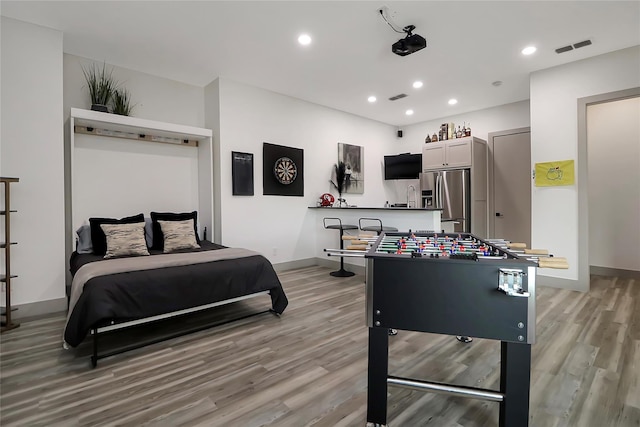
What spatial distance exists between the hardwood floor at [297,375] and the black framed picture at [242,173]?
6.78ft

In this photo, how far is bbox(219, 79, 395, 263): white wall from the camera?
4.52 meters

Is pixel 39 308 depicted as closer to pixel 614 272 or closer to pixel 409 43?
pixel 409 43

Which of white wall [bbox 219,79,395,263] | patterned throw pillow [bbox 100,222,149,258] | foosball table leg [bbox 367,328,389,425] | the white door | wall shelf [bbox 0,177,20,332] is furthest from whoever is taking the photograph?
the white door

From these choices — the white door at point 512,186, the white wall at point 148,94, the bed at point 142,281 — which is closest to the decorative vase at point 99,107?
the white wall at point 148,94

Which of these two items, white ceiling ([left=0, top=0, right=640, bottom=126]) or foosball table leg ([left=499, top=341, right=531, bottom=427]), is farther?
white ceiling ([left=0, top=0, right=640, bottom=126])

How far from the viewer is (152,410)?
66.5 inches

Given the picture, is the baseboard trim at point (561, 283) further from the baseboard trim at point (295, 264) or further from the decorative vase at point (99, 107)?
the decorative vase at point (99, 107)

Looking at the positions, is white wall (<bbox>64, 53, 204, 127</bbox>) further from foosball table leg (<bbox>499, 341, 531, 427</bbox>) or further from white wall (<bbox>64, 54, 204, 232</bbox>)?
foosball table leg (<bbox>499, 341, 531, 427</bbox>)

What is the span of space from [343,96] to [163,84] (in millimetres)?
2813

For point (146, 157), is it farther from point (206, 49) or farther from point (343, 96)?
point (343, 96)

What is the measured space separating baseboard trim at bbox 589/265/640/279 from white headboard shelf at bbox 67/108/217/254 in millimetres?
5982

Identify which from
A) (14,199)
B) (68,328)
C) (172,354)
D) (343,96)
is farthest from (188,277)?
(343,96)

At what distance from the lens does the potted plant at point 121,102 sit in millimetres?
3821

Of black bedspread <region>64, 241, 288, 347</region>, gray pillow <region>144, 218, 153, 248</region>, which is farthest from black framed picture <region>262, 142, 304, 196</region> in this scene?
black bedspread <region>64, 241, 288, 347</region>
